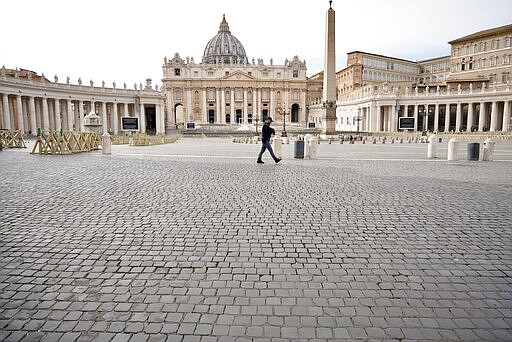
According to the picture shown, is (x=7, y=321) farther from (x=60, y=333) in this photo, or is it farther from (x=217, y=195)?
(x=217, y=195)

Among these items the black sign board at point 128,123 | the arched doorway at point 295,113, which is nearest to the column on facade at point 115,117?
the black sign board at point 128,123

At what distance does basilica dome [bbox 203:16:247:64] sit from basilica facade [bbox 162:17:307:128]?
1180 cm

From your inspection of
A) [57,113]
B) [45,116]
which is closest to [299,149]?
[45,116]

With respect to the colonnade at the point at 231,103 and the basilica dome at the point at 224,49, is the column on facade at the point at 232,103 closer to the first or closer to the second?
the colonnade at the point at 231,103

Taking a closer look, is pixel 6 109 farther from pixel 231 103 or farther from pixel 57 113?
pixel 231 103

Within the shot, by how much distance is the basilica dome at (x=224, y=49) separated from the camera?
113 m

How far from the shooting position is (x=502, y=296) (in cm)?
338

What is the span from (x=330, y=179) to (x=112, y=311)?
27.1 feet

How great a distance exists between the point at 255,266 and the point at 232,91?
99564mm

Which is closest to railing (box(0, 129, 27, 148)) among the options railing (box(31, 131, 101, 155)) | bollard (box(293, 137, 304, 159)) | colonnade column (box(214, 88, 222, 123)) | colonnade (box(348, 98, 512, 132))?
railing (box(31, 131, 101, 155))

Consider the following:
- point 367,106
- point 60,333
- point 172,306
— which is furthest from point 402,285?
point 367,106

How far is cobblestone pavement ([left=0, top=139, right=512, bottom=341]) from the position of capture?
2.89 m

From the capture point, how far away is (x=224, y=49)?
375 feet

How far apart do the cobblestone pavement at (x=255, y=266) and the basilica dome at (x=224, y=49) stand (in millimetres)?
109675
